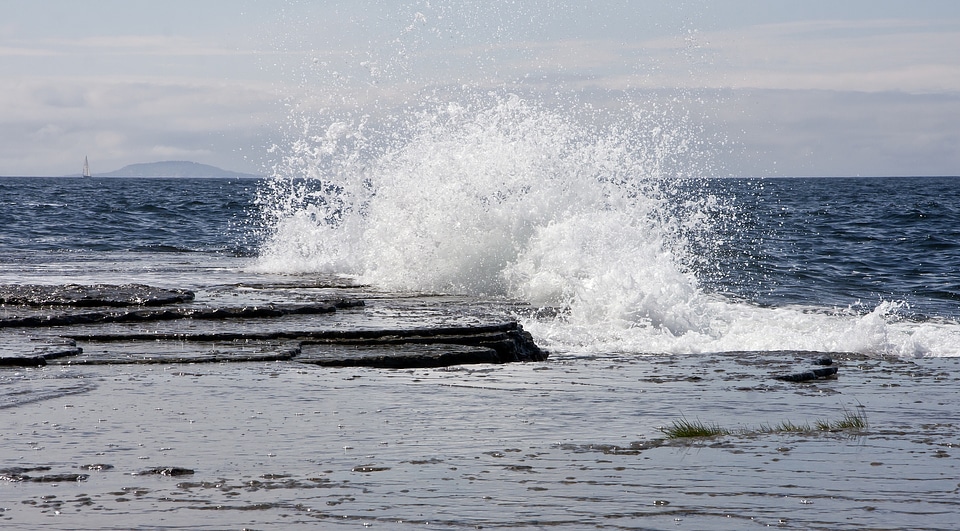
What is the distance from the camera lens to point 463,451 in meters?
4.72

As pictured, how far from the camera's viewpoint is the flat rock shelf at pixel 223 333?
7.35 metres

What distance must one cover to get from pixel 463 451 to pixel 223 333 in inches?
157

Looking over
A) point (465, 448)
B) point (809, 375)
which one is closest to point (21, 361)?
point (465, 448)

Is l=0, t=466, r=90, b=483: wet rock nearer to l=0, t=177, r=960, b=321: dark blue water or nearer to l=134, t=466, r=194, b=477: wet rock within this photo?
l=134, t=466, r=194, b=477: wet rock

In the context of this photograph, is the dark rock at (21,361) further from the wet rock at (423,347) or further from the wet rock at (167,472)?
the wet rock at (167,472)

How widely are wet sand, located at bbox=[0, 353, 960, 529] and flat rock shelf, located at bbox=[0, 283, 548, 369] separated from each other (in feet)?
1.31

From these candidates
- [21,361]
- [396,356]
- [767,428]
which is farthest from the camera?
[396,356]

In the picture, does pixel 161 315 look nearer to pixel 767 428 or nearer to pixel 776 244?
pixel 767 428

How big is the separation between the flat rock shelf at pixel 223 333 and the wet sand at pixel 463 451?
1.31ft

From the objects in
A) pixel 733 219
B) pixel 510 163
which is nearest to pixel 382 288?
pixel 510 163

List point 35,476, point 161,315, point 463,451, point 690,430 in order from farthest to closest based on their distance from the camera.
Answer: point 161,315 → point 690,430 → point 463,451 → point 35,476

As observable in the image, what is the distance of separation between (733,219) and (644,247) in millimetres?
27432

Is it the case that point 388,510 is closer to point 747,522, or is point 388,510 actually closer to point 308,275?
point 747,522

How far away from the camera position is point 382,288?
1326 centimetres
